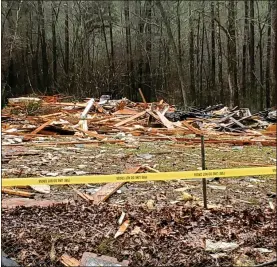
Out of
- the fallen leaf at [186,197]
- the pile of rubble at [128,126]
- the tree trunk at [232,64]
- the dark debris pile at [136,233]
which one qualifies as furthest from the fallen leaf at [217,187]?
the tree trunk at [232,64]

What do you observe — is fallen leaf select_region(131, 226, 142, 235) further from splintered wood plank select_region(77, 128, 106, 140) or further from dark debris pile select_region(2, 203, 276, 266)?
splintered wood plank select_region(77, 128, 106, 140)

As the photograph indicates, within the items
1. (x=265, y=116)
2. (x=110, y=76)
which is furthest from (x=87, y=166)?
(x=110, y=76)

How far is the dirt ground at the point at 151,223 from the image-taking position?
383cm

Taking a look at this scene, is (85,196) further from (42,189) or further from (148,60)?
(148,60)

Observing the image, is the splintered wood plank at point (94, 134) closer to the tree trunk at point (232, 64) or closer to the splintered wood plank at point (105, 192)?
the splintered wood plank at point (105, 192)

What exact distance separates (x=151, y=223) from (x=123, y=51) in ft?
108

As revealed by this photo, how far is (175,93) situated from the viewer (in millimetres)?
35344

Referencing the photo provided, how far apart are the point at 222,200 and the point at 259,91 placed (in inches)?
1213

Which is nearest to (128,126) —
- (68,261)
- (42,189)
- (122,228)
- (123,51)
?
(42,189)

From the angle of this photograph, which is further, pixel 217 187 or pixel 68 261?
pixel 217 187

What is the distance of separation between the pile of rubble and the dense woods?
1539 centimetres

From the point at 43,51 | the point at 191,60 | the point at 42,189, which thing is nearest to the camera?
the point at 42,189

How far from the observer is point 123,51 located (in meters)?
36.4

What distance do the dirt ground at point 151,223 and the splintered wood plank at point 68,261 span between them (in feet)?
0.19
